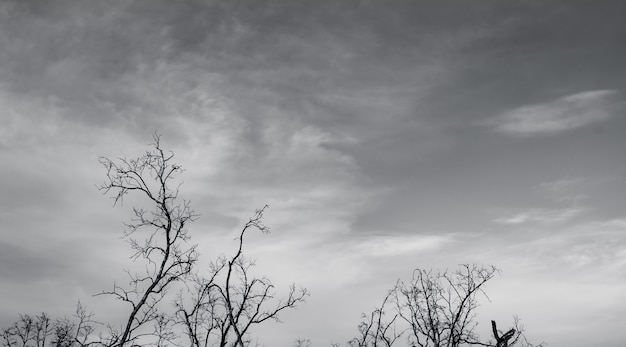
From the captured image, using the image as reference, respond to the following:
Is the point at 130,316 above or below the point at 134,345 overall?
above

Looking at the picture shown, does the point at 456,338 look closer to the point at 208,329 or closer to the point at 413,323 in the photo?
the point at 413,323

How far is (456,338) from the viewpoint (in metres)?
19.7

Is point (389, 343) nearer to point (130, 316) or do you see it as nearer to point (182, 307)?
point (182, 307)

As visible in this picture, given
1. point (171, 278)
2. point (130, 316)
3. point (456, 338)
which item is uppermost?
point (171, 278)

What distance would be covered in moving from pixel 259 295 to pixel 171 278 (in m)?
5.32

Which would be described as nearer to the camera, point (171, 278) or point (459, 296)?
point (171, 278)

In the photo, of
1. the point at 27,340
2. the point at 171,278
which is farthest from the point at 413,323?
the point at 27,340

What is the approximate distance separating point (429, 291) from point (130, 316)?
14.7 meters

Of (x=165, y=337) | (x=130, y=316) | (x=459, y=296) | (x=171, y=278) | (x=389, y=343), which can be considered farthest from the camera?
(x=389, y=343)

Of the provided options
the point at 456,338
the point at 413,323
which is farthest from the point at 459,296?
the point at 413,323

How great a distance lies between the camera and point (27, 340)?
103 feet

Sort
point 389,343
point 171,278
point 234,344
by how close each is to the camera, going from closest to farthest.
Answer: point 171,278
point 234,344
point 389,343

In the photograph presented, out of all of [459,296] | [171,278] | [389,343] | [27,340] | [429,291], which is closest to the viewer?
[171,278]

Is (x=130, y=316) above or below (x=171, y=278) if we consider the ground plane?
below
